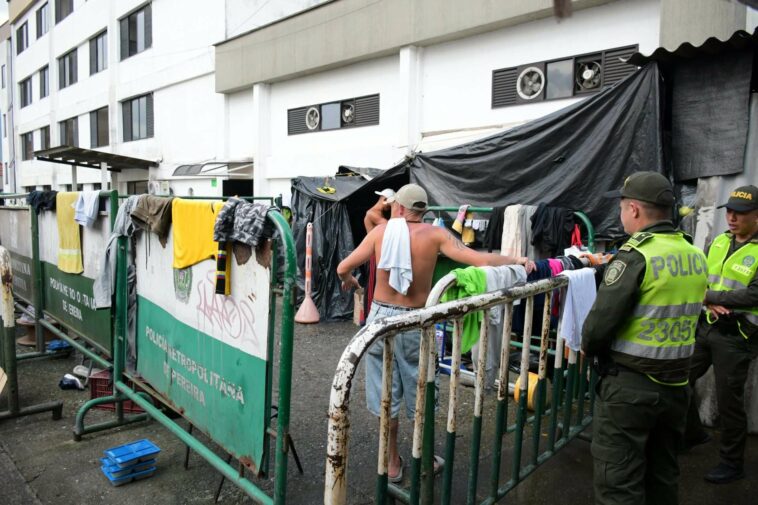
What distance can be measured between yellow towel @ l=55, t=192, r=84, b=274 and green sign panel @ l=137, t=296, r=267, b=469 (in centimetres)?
153

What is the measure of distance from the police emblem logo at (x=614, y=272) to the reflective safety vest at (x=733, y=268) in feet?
5.76

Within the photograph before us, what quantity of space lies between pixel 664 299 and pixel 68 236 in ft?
17.6

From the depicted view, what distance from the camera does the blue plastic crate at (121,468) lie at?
11.9 feet

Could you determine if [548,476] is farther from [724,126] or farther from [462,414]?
[724,126]

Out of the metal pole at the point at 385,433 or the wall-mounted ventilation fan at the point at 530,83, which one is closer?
the metal pole at the point at 385,433

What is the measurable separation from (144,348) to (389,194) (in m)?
3.40

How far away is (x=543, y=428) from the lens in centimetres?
452

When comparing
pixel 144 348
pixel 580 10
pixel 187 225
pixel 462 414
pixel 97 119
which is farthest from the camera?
pixel 97 119

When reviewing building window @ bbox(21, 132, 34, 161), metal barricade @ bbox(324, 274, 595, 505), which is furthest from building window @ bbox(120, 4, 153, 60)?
metal barricade @ bbox(324, 274, 595, 505)

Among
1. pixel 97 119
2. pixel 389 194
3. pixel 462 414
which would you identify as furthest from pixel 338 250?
pixel 97 119

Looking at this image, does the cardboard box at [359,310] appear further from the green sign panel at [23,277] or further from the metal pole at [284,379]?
the metal pole at [284,379]

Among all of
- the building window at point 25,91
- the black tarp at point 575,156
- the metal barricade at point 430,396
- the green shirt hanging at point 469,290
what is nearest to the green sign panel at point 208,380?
the metal barricade at point 430,396

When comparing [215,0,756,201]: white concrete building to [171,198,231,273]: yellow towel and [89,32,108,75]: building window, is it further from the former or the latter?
[89,32,108,75]: building window

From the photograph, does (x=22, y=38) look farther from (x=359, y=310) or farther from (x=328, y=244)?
(x=359, y=310)
